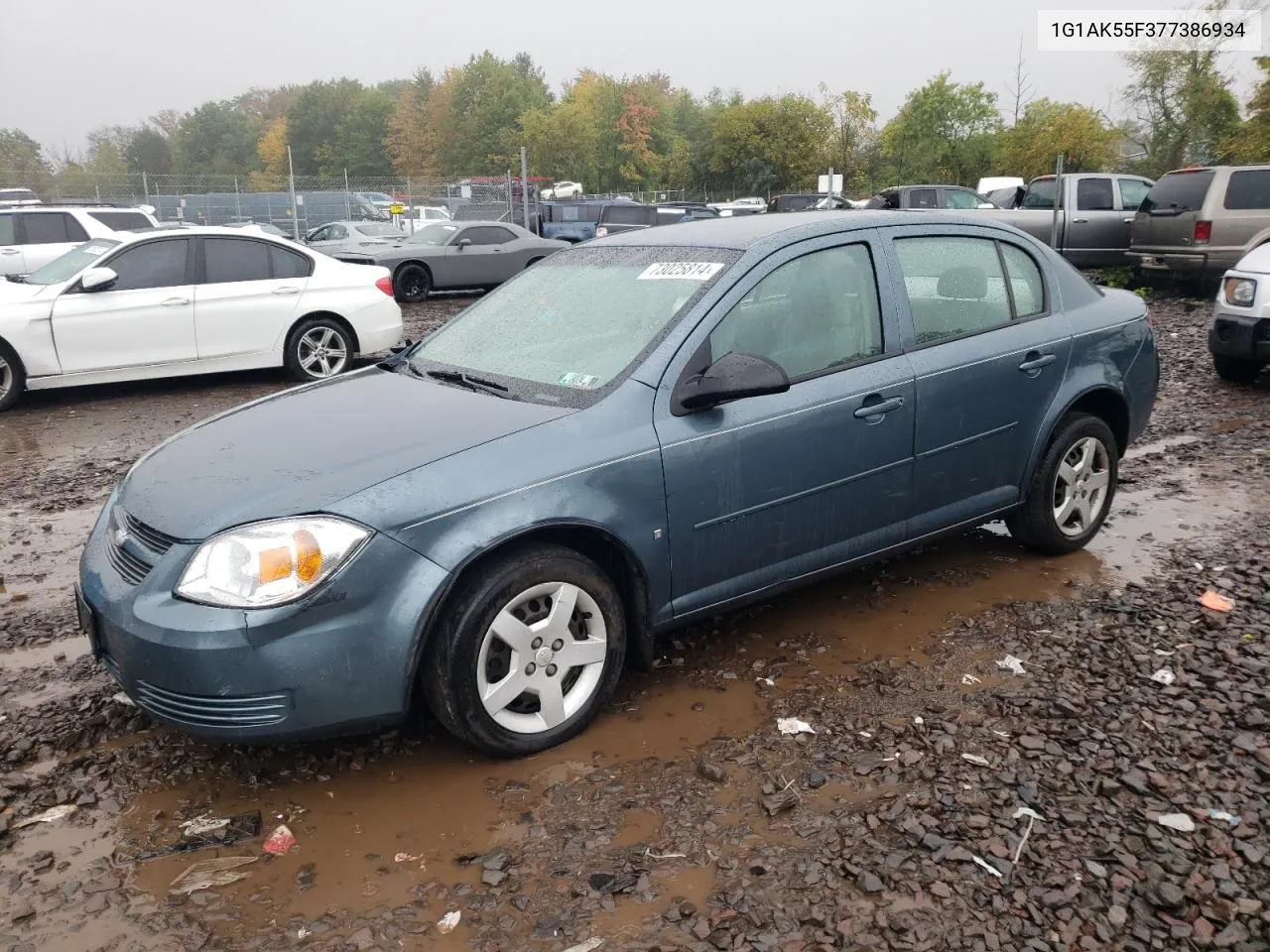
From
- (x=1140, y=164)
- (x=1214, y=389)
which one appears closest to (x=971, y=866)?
(x=1214, y=389)

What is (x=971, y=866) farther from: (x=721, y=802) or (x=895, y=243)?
(x=895, y=243)

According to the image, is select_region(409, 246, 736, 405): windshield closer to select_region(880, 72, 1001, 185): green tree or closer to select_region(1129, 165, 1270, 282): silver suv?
select_region(1129, 165, 1270, 282): silver suv

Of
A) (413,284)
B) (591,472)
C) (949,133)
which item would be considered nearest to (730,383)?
(591,472)

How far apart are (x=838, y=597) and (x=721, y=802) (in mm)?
1700

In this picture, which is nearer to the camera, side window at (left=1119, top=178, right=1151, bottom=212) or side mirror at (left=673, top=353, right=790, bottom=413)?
side mirror at (left=673, top=353, right=790, bottom=413)

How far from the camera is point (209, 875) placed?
2.77 metres

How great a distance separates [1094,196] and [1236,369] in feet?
30.6

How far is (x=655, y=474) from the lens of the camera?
133 inches

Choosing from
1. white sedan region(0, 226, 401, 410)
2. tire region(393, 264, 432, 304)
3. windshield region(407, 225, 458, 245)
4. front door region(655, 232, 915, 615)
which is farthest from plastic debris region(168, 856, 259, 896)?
windshield region(407, 225, 458, 245)

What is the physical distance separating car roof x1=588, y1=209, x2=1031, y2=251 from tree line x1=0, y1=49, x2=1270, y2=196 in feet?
94.5

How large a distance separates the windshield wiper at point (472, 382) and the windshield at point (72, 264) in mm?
6376

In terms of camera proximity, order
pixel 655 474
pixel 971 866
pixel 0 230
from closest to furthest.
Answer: pixel 971 866
pixel 655 474
pixel 0 230

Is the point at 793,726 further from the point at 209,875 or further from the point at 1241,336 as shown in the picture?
the point at 1241,336

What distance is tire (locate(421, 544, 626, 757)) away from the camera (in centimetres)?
305
